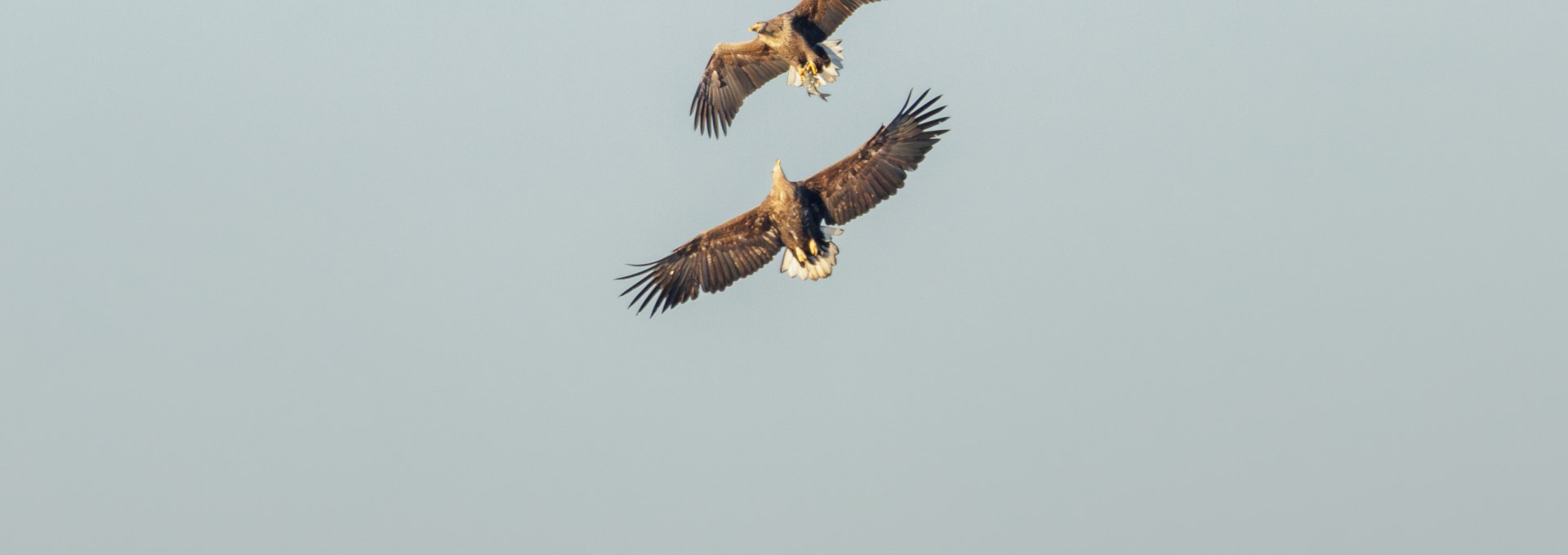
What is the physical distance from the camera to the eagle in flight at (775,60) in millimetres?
22844

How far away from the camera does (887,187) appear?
21.9m

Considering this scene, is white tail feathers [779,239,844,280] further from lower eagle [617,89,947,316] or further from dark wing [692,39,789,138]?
dark wing [692,39,789,138]

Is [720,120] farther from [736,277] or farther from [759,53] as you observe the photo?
[736,277]

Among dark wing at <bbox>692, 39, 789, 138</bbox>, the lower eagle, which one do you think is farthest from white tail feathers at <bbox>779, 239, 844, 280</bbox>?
dark wing at <bbox>692, 39, 789, 138</bbox>

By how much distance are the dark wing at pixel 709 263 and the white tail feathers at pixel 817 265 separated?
0.39m

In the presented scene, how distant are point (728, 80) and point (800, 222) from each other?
3.79 metres

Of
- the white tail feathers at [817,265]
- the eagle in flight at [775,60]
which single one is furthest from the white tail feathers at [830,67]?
the white tail feathers at [817,265]

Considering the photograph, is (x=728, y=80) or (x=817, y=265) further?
(x=728, y=80)

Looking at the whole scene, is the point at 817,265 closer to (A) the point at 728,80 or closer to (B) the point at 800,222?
(B) the point at 800,222

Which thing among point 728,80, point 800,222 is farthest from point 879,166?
point 728,80

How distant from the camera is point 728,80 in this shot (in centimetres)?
2516

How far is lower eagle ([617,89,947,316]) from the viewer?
21.8 m

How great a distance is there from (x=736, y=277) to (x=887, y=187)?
2.53 meters

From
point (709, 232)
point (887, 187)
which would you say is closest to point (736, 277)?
point (709, 232)
